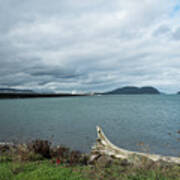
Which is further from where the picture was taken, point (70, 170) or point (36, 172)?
point (70, 170)

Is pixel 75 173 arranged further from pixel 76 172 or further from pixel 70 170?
pixel 70 170

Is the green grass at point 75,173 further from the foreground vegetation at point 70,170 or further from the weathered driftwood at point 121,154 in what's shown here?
the weathered driftwood at point 121,154

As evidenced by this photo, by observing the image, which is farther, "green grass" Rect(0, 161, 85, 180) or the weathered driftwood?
the weathered driftwood

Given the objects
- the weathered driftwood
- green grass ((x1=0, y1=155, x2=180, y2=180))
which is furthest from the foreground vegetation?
the weathered driftwood

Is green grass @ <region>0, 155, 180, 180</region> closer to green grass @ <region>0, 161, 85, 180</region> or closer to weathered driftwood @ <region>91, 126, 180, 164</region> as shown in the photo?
green grass @ <region>0, 161, 85, 180</region>

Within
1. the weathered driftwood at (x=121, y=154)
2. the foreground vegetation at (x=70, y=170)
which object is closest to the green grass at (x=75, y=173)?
the foreground vegetation at (x=70, y=170)

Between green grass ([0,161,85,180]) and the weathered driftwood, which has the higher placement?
green grass ([0,161,85,180])

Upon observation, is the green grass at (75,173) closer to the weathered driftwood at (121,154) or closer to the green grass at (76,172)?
the green grass at (76,172)

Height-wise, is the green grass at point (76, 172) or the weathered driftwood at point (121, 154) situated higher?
the green grass at point (76, 172)

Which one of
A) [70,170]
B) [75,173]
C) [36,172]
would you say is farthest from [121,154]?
[36,172]

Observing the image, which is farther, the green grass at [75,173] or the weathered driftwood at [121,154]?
the weathered driftwood at [121,154]

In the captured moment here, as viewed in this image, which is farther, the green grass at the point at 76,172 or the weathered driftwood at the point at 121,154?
the weathered driftwood at the point at 121,154

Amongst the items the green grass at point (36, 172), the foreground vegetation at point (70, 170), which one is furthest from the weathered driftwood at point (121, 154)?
the green grass at point (36, 172)

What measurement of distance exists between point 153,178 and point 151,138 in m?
15.0
